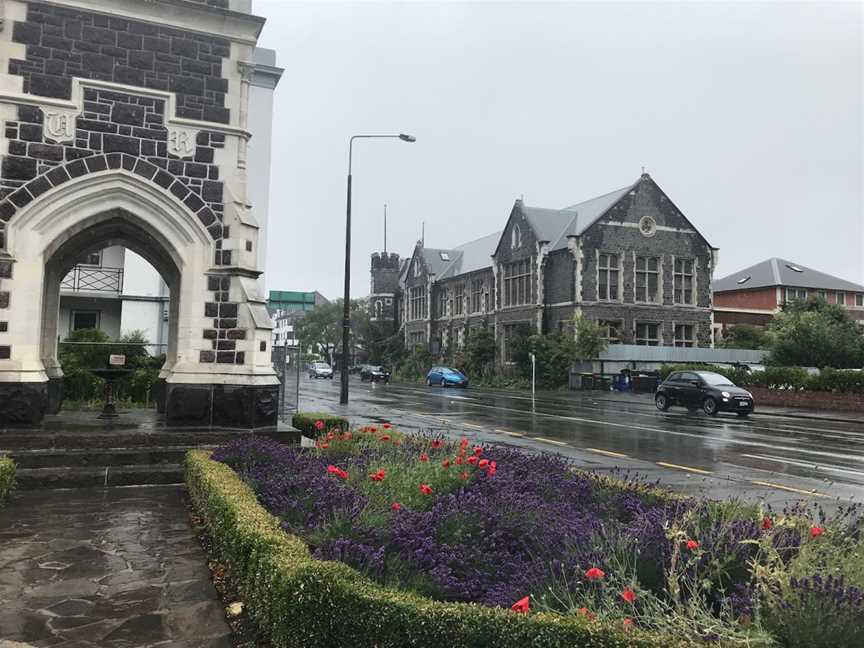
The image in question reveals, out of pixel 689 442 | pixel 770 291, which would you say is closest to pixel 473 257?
pixel 770 291

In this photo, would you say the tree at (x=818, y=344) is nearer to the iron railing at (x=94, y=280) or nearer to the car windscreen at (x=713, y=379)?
the car windscreen at (x=713, y=379)

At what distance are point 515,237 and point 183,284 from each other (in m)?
43.3

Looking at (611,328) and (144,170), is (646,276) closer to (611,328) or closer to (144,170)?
(611,328)

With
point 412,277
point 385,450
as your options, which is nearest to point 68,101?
point 385,450

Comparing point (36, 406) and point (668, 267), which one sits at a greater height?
point (668, 267)

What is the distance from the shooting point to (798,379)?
31.1 m

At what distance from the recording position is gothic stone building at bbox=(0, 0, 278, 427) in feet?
32.7

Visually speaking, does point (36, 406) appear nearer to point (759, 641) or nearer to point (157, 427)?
point (157, 427)

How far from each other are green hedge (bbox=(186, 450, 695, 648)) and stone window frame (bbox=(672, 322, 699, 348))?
155ft

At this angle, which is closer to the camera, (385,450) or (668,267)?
(385,450)

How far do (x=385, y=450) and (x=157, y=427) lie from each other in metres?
4.38

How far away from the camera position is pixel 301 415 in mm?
12789

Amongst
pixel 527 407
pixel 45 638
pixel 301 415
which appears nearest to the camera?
pixel 45 638

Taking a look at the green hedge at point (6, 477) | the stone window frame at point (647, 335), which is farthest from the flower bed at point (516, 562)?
the stone window frame at point (647, 335)
